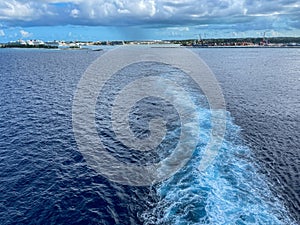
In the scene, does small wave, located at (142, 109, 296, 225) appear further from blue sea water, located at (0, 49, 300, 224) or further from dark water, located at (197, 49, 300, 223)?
dark water, located at (197, 49, 300, 223)

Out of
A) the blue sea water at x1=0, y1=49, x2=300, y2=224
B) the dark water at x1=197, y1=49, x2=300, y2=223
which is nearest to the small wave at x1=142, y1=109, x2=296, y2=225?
the blue sea water at x1=0, y1=49, x2=300, y2=224

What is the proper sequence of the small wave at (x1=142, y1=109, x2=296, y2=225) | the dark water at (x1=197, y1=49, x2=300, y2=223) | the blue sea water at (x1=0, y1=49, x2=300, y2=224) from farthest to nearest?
the dark water at (x1=197, y1=49, x2=300, y2=223), the blue sea water at (x1=0, y1=49, x2=300, y2=224), the small wave at (x1=142, y1=109, x2=296, y2=225)

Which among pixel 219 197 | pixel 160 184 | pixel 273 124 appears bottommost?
pixel 273 124

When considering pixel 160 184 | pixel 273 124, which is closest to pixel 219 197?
pixel 160 184

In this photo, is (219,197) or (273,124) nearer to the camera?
(219,197)

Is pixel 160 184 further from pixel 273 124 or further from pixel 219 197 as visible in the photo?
pixel 273 124

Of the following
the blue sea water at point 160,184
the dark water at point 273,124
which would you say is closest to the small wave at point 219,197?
the blue sea water at point 160,184

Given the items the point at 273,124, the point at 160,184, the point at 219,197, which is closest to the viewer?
the point at 219,197

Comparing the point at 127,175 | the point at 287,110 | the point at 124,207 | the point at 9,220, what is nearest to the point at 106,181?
the point at 127,175

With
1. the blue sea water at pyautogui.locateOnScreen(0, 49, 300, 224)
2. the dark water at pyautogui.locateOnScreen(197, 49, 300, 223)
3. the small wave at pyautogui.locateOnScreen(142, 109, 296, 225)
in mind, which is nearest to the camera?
the small wave at pyautogui.locateOnScreen(142, 109, 296, 225)

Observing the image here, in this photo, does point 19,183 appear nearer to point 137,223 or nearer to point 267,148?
point 137,223

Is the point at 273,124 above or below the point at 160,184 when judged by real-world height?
below

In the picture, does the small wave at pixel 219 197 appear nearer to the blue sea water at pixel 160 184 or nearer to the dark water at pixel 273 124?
the blue sea water at pixel 160 184
